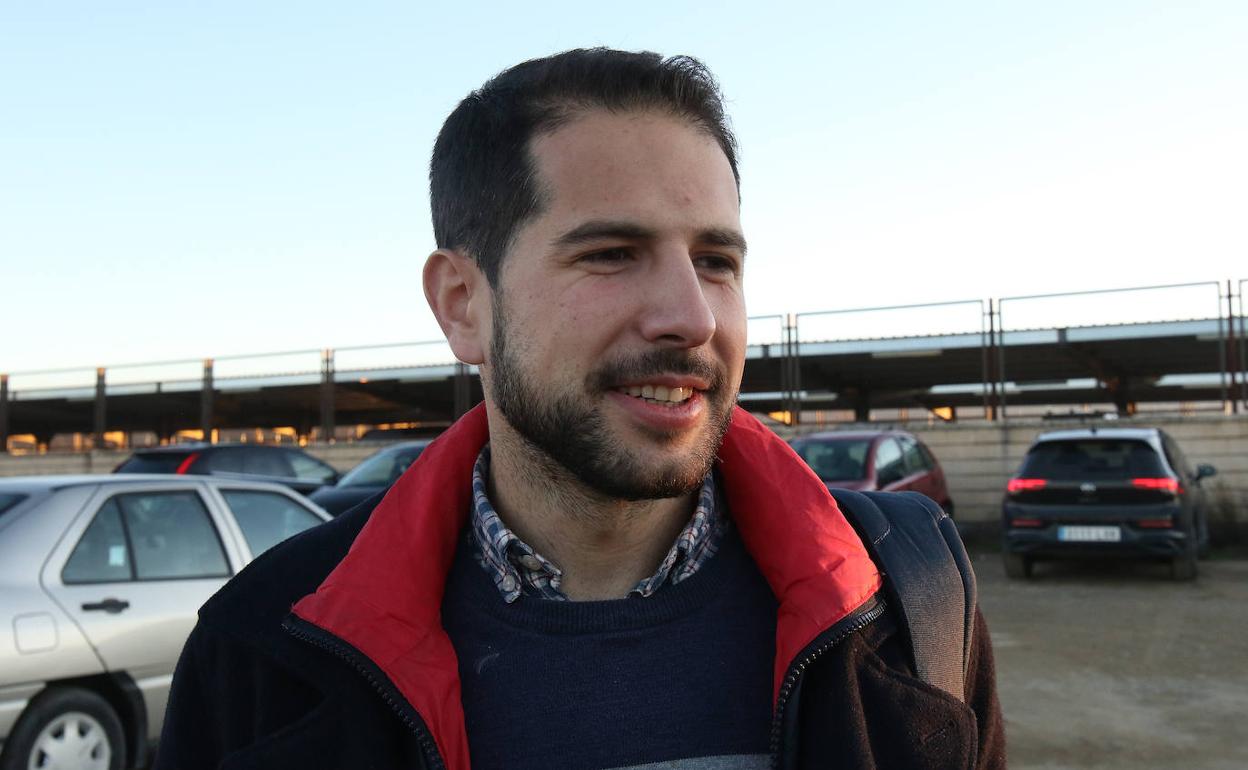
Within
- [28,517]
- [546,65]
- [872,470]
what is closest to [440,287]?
[546,65]

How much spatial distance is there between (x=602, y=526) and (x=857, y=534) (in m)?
0.43

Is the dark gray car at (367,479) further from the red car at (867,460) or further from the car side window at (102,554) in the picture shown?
the car side window at (102,554)

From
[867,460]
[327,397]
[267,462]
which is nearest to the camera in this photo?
[867,460]

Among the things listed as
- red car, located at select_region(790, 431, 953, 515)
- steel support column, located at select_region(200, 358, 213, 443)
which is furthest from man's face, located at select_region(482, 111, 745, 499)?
steel support column, located at select_region(200, 358, 213, 443)

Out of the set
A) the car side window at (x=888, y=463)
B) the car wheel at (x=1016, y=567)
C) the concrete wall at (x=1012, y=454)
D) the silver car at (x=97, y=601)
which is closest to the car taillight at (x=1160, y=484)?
the car wheel at (x=1016, y=567)

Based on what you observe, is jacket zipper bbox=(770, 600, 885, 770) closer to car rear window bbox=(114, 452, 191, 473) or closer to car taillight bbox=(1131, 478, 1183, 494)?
car taillight bbox=(1131, 478, 1183, 494)

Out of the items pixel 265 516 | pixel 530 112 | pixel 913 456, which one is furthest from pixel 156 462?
pixel 530 112

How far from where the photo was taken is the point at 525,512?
182cm

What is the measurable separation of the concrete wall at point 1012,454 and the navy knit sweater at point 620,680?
1422 cm

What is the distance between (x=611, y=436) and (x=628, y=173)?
435 millimetres

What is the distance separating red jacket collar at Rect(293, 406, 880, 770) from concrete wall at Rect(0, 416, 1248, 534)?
1403cm

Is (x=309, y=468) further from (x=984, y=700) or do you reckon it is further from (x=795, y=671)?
(x=795, y=671)

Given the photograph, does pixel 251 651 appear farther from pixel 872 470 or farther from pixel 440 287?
pixel 872 470

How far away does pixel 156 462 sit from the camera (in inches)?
482
